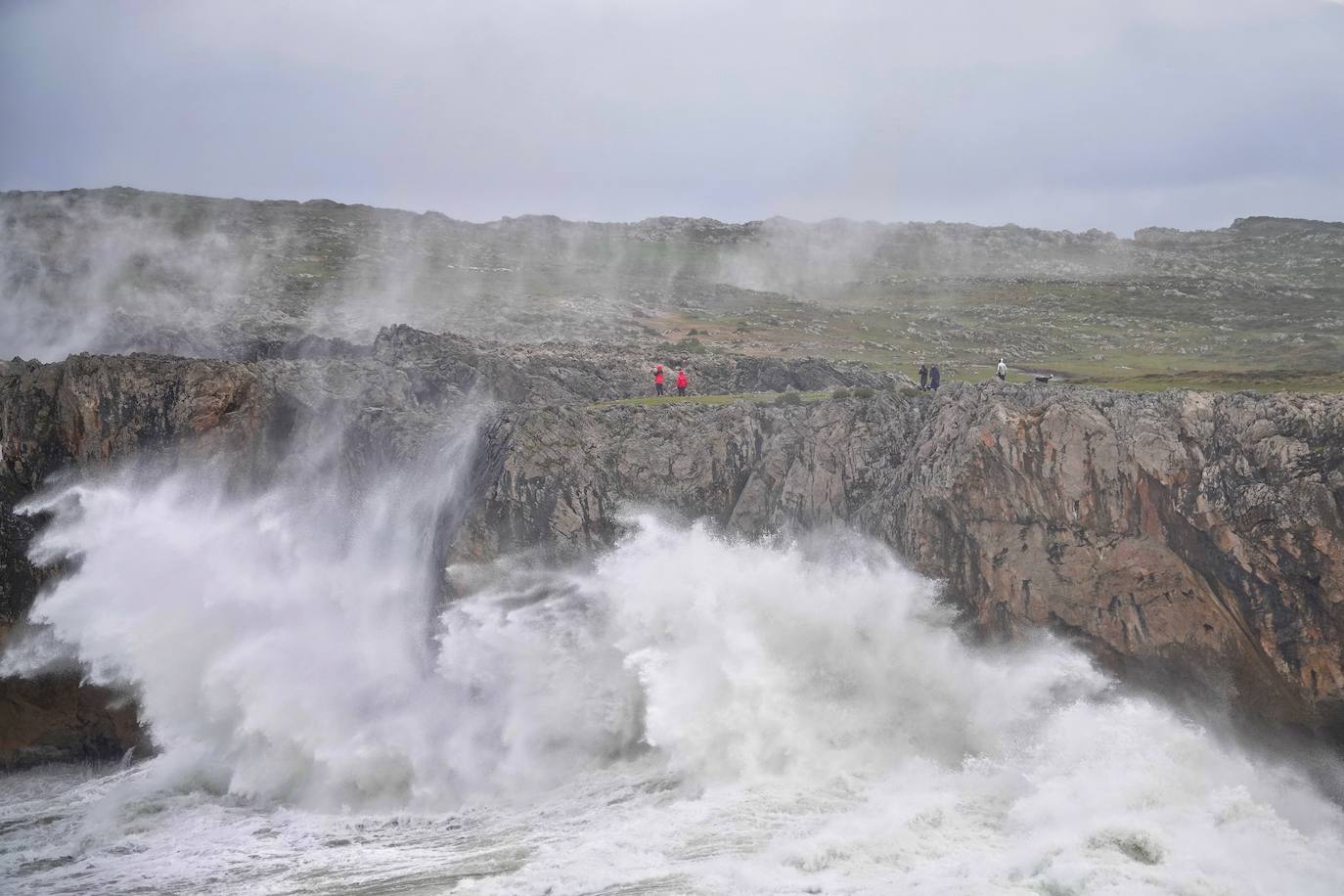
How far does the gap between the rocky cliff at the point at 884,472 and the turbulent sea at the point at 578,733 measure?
0.91 metres

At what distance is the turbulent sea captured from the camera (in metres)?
20.5

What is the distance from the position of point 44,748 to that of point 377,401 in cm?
1323

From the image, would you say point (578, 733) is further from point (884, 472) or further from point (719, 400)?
point (719, 400)

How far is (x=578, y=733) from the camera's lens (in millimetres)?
27094

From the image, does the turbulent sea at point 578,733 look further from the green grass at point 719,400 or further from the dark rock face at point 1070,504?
the green grass at point 719,400

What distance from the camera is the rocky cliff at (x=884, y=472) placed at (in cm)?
2122

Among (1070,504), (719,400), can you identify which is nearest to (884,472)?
(1070,504)

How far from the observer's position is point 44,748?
33.5 m

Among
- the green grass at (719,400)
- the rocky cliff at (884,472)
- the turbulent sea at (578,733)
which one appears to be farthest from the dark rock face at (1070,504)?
the green grass at (719,400)

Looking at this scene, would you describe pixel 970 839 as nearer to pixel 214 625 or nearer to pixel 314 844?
pixel 314 844

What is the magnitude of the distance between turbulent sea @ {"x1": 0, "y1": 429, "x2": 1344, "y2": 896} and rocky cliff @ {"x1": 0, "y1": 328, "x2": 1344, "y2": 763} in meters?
0.91

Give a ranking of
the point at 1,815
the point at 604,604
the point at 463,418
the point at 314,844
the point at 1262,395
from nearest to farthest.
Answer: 1. the point at 1262,395
2. the point at 314,844
3. the point at 604,604
4. the point at 1,815
5. the point at 463,418

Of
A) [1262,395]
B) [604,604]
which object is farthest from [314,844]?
[1262,395]

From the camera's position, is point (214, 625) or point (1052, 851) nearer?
point (1052, 851)
